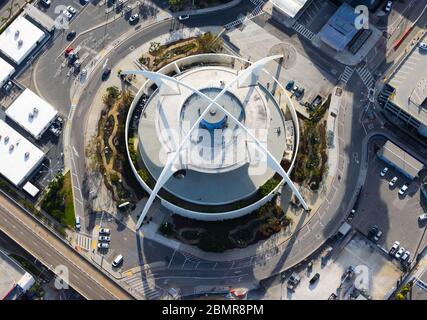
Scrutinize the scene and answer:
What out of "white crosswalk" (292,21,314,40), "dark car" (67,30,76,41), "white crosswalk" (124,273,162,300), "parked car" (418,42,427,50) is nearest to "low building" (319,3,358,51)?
"white crosswalk" (292,21,314,40)

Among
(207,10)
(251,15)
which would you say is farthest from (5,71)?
(251,15)

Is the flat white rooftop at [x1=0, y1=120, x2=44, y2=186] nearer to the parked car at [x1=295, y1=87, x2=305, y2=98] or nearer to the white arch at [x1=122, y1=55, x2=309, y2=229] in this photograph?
the white arch at [x1=122, y1=55, x2=309, y2=229]

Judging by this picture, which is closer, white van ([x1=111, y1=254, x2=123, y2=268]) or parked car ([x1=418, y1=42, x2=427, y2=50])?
white van ([x1=111, y1=254, x2=123, y2=268])

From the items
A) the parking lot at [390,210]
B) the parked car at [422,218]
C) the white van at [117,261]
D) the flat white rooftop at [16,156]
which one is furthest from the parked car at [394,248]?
the flat white rooftop at [16,156]

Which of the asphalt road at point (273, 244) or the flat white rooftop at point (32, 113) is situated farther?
the flat white rooftop at point (32, 113)

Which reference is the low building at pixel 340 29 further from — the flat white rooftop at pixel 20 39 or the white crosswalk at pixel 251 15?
the flat white rooftop at pixel 20 39

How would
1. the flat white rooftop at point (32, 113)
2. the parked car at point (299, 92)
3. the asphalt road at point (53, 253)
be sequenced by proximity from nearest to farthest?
the asphalt road at point (53, 253)
the flat white rooftop at point (32, 113)
the parked car at point (299, 92)
